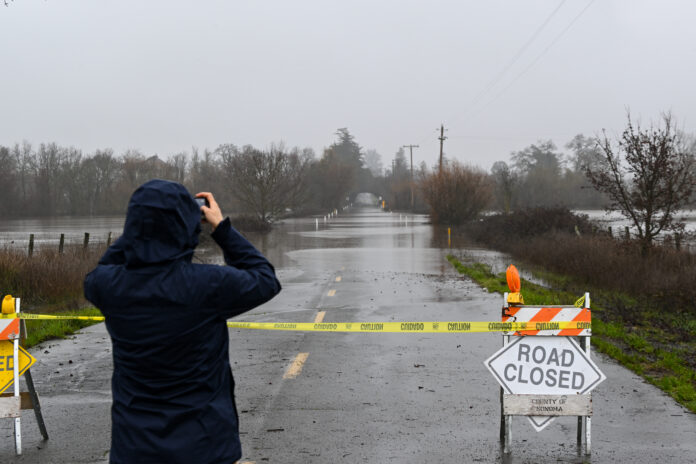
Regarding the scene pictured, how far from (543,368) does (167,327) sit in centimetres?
343

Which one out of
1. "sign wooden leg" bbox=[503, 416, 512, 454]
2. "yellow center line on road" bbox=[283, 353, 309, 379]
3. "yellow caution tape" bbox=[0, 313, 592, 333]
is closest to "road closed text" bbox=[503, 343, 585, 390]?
"yellow caution tape" bbox=[0, 313, 592, 333]

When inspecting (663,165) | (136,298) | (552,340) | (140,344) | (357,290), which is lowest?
(357,290)

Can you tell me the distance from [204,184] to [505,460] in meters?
99.5

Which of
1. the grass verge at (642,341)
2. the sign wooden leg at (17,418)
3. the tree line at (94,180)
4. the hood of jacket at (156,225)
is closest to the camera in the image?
the hood of jacket at (156,225)

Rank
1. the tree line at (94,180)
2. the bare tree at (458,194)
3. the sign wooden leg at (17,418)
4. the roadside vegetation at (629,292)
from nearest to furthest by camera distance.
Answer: the sign wooden leg at (17,418) → the roadside vegetation at (629,292) → the bare tree at (458,194) → the tree line at (94,180)

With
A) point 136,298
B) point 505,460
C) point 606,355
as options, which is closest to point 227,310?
point 136,298

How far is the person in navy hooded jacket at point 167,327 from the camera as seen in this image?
279 cm

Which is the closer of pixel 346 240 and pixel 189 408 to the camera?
pixel 189 408

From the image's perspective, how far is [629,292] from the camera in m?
14.5

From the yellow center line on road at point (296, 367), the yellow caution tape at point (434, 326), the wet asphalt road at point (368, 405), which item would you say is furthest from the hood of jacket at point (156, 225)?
the yellow center line on road at point (296, 367)

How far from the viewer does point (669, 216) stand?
1708cm

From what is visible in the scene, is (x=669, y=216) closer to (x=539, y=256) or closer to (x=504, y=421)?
(x=539, y=256)

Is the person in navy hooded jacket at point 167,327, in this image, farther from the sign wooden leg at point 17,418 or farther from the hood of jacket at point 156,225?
the sign wooden leg at point 17,418

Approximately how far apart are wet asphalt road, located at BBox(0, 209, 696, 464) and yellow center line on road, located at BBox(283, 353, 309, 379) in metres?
0.04
